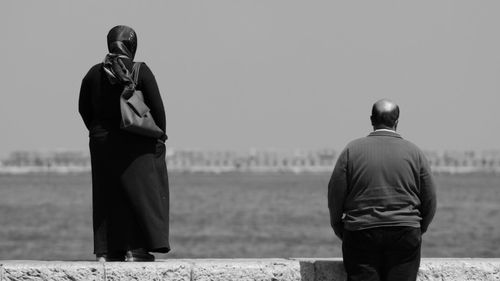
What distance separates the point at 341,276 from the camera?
688 centimetres

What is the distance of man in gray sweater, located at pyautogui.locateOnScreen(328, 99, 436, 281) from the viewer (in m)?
6.37

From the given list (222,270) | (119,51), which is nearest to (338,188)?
(222,270)

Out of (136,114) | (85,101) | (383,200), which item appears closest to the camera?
(383,200)

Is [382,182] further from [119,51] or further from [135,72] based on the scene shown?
[119,51]

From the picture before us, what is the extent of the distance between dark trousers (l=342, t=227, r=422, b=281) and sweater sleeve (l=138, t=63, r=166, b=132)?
1.31 meters

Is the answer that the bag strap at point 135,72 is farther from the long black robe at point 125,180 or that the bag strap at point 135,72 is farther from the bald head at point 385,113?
the bald head at point 385,113

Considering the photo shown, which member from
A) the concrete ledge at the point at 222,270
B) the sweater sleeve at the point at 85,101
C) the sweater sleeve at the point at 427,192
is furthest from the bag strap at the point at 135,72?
the sweater sleeve at the point at 427,192

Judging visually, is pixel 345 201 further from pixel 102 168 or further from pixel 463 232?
pixel 463 232

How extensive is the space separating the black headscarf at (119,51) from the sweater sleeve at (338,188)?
132 centimetres

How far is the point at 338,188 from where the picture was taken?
6.41 metres

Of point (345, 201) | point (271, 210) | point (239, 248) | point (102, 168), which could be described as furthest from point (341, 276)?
point (271, 210)

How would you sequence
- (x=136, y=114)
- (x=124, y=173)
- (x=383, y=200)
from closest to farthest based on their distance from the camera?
(x=383, y=200) → (x=136, y=114) → (x=124, y=173)

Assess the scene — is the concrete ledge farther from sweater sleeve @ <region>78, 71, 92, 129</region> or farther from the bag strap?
the bag strap

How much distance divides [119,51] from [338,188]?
5.07 feet
